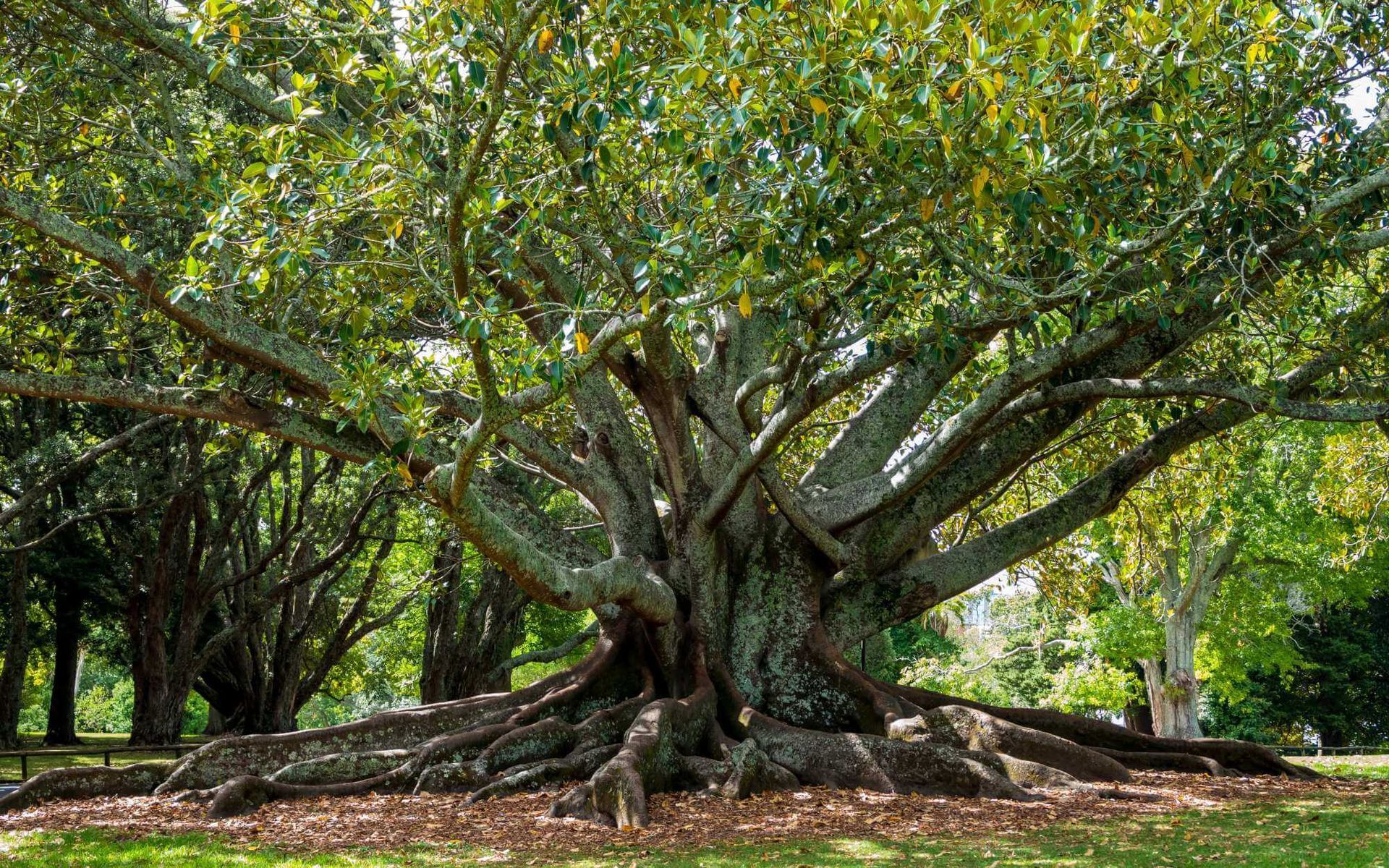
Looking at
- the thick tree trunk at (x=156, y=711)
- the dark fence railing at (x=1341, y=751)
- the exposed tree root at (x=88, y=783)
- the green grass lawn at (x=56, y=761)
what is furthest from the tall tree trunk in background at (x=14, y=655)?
the dark fence railing at (x=1341, y=751)

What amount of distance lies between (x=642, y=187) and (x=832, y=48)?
390cm

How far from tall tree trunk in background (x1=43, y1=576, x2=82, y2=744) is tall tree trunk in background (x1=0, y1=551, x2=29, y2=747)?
2848 mm

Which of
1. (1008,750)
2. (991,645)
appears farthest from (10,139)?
(991,645)

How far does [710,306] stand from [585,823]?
3894 mm

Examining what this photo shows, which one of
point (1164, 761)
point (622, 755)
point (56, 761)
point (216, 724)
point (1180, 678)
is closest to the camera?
point (622, 755)

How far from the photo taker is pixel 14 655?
20.6 meters

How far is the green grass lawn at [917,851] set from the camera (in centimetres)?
641

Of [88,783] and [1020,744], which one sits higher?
[1020,744]

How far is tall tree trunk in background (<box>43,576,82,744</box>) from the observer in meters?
24.1

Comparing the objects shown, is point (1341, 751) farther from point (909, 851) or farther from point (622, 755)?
point (909, 851)

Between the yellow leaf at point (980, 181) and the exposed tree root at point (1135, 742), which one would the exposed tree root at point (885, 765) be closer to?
the exposed tree root at point (1135, 742)

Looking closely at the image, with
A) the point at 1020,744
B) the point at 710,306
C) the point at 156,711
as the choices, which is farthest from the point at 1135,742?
the point at 156,711

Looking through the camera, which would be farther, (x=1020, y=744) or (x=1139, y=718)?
(x=1139, y=718)

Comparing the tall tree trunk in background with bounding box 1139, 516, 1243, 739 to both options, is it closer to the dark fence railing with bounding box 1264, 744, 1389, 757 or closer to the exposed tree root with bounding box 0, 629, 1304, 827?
the dark fence railing with bounding box 1264, 744, 1389, 757
